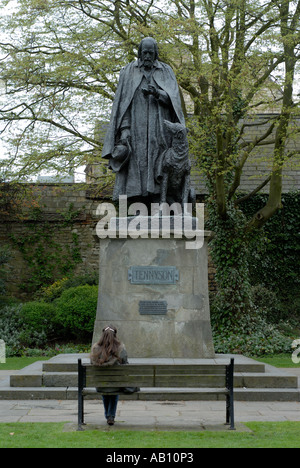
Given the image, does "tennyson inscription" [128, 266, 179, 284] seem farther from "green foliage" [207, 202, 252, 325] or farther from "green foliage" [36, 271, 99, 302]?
"green foliage" [36, 271, 99, 302]

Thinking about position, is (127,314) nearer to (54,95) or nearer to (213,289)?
(54,95)

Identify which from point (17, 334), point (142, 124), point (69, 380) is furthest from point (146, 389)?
point (17, 334)

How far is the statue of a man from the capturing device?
8.86 metres

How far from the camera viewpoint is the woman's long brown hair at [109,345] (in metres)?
5.90

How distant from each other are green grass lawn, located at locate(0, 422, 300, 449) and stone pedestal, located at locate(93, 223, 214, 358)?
2.48 meters

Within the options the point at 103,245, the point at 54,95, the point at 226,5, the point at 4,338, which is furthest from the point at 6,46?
the point at 103,245

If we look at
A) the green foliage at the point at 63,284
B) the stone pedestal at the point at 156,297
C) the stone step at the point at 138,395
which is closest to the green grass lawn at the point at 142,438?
the stone step at the point at 138,395

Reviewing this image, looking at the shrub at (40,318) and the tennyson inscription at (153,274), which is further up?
the tennyson inscription at (153,274)

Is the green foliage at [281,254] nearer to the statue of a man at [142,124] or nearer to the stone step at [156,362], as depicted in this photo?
the statue of a man at [142,124]

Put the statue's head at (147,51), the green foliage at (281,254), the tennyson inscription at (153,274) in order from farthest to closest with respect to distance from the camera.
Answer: the green foliage at (281,254) → the statue's head at (147,51) → the tennyson inscription at (153,274)

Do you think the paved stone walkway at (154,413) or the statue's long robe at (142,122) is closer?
the paved stone walkway at (154,413)

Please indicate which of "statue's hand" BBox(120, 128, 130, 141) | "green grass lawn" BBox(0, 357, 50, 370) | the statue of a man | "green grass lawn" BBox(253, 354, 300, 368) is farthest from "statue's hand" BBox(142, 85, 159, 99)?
"green grass lawn" BBox(253, 354, 300, 368)

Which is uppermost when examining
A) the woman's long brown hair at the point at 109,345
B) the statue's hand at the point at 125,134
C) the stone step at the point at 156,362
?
the statue's hand at the point at 125,134

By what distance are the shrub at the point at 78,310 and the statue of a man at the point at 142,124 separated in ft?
19.5
